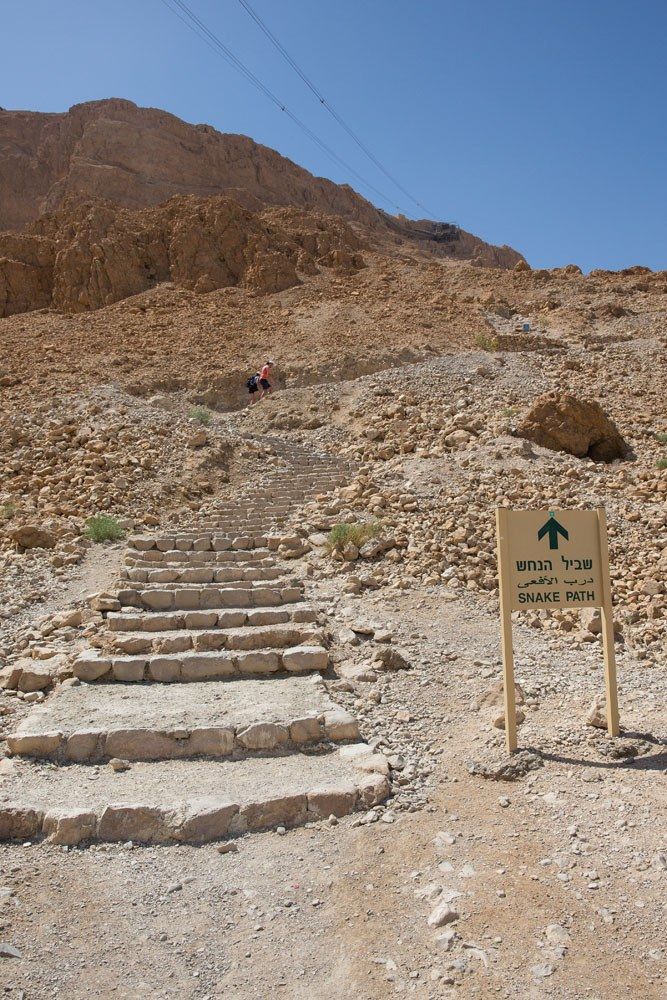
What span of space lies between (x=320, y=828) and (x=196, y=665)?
2.45 meters

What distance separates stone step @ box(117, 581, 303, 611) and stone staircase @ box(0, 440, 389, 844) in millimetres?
11

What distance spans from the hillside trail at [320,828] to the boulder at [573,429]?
5823 mm

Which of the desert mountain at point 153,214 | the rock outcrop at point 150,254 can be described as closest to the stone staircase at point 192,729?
the rock outcrop at point 150,254

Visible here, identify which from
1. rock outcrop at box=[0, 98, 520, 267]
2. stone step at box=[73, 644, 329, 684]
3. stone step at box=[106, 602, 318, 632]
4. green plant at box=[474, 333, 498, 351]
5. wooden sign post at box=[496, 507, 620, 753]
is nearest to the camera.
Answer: wooden sign post at box=[496, 507, 620, 753]

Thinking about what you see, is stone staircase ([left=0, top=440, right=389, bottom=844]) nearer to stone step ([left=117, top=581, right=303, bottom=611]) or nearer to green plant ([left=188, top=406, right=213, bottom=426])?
stone step ([left=117, top=581, right=303, bottom=611])

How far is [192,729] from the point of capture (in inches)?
211

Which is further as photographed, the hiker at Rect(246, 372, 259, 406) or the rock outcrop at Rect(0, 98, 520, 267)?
A: the rock outcrop at Rect(0, 98, 520, 267)

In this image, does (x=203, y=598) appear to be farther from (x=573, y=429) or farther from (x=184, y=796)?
(x=573, y=429)

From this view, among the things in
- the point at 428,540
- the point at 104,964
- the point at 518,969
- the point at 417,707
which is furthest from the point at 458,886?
the point at 428,540

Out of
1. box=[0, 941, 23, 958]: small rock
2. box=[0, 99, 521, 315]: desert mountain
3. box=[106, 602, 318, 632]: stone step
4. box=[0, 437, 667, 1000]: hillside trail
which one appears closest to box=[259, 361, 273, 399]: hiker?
box=[0, 99, 521, 315]: desert mountain

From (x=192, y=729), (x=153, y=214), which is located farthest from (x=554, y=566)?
(x=153, y=214)

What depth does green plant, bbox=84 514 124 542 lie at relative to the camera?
32.9ft

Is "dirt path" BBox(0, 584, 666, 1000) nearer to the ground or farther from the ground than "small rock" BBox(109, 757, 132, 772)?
nearer to the ground

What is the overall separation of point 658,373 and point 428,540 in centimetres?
1087
